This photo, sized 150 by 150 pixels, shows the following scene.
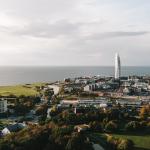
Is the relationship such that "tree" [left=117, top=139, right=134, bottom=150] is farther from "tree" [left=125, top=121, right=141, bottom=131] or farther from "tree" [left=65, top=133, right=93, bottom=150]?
"tree" [left=125, top=121, right=141, bottom=131]

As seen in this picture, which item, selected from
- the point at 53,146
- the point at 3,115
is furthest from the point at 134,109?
the point at 53,146

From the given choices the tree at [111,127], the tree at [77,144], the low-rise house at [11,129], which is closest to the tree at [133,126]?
the tree at [111,127]

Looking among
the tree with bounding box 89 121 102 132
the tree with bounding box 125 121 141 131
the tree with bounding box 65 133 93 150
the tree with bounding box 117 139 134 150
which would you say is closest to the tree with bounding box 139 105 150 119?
the tree with bounding box 125 121 141 131

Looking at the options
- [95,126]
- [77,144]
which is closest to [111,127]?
[95,126]

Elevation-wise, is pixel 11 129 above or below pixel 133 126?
below

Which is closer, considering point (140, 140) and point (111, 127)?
point (140, 140)

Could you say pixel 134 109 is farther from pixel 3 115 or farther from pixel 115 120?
pixel 3 115

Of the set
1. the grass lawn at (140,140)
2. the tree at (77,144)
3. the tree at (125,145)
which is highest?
the tree at (77,144)

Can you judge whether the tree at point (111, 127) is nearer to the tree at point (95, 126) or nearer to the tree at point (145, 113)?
the tree at point (95, 126)

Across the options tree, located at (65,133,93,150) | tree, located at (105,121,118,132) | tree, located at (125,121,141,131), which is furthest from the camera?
tree, located at (125,121,141,131)

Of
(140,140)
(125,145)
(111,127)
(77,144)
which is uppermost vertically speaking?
(77,144)

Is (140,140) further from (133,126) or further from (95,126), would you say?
(95,126)
